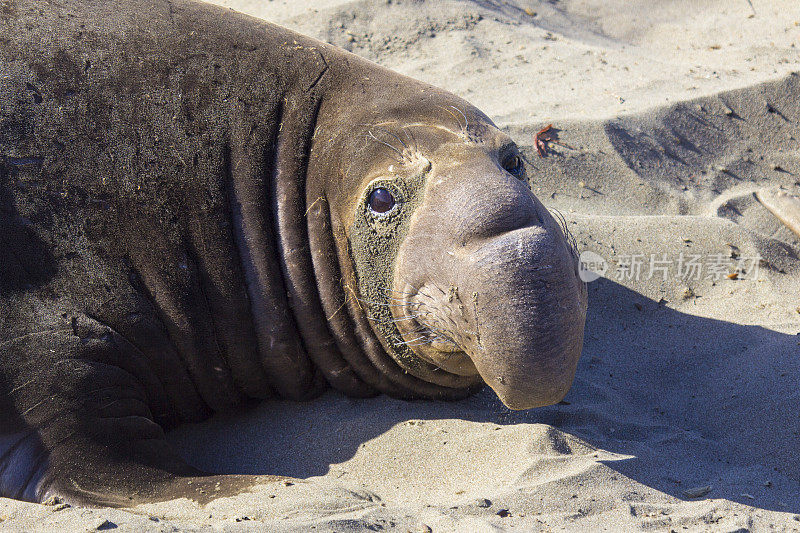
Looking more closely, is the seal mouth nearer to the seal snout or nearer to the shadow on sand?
the seal snout

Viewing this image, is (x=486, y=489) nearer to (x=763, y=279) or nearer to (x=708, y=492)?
(x=708, y=492)

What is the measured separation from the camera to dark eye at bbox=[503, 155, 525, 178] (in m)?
3.40

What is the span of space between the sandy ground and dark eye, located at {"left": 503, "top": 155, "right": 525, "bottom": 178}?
3.58 feet

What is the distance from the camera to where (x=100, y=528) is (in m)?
2.56

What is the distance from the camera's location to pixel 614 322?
178 inches

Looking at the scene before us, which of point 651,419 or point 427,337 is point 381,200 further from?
point 651,419

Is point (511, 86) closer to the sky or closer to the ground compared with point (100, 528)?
closer to the sky

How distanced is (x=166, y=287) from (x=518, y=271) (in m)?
1.45

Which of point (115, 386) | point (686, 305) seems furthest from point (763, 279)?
point (115, 386)

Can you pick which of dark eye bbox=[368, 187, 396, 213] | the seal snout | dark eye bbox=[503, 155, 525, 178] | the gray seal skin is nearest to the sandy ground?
the gray seal skin

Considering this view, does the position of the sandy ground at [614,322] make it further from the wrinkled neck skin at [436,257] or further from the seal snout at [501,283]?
the seal snout at [501,283]

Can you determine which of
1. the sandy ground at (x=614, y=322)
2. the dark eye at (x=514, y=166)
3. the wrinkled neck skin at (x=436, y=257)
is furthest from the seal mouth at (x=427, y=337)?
the dark eye at (x=514, y=166)

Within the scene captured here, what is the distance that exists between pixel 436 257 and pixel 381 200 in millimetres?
366

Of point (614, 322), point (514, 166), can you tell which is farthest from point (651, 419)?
point (514, 166)
